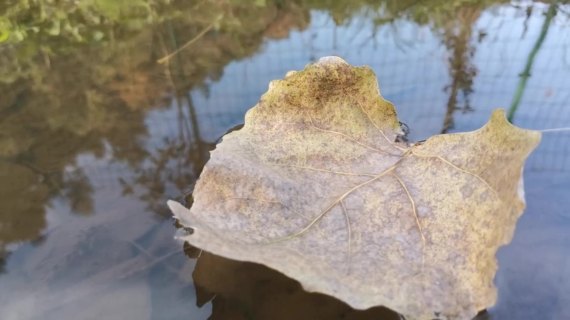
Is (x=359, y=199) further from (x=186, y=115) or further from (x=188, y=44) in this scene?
(x=188, y=44)

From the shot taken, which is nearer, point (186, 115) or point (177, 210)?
point (177, 210)

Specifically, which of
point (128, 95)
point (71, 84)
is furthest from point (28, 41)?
point (128, 95)

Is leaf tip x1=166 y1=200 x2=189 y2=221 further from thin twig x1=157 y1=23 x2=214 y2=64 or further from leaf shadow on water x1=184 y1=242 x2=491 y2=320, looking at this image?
thin twig x1=157 y1=23 x2=214 y2=64

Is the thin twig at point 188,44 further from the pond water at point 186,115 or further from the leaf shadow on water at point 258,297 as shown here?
the leaf shadow on water at point 258,297

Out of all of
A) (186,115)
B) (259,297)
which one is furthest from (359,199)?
(186,115)

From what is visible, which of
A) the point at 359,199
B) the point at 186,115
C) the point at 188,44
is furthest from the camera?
the point at 188,44

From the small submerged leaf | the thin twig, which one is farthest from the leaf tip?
the thin twig
